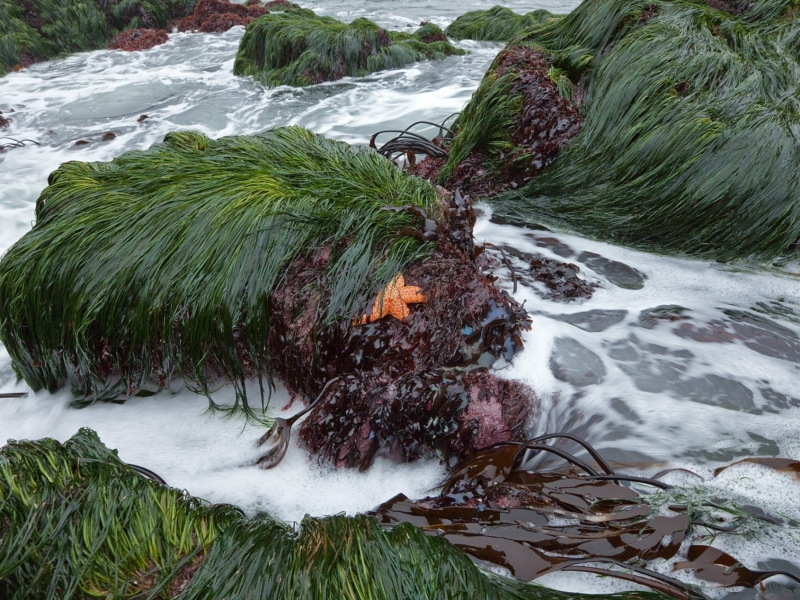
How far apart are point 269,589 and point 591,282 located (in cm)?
254

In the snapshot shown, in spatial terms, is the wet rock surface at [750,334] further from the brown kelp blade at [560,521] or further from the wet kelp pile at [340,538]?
the wet kelp pile at [340,538]

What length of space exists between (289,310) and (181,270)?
590mm

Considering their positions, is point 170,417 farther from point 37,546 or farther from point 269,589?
point 269,589

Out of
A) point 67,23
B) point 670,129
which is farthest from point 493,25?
point 67,23

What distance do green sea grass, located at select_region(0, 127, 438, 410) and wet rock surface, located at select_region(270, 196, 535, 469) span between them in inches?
3.7

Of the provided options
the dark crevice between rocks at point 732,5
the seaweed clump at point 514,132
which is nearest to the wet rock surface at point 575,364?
the seaweed clump at point 514,132

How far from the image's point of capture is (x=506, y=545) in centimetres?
197

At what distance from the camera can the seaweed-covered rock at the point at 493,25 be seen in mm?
10788

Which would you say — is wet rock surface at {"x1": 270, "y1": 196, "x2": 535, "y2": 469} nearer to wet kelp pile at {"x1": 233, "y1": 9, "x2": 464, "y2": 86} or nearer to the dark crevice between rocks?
the dark crevice between rocks

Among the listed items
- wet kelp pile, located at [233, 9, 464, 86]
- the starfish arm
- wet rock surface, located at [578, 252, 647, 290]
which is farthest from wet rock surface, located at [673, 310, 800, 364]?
wet kelp pile, located at [233, 9, 464, 86]

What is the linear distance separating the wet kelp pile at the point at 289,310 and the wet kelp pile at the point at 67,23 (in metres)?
10.0

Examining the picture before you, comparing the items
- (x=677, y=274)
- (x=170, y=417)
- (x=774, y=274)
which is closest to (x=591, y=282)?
(x=677, y=274)

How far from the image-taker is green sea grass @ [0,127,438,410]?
8.68 feet

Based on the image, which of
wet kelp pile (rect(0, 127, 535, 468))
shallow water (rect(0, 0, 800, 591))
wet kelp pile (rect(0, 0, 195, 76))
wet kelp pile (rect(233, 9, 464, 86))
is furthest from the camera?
wet kelp pile (rect(0, 0, 195, 76))
